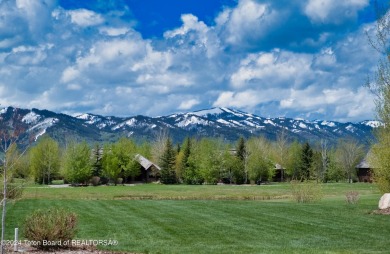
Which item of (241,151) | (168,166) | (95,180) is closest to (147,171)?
(168,166)

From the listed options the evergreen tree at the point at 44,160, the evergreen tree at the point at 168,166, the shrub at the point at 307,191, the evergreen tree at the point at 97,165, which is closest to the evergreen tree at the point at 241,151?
the evergreen tree at the point at 168,166

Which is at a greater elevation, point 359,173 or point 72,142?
point 72,142

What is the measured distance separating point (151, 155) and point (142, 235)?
97225 millimetres

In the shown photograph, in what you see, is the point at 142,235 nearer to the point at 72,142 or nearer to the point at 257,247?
the point at 257,247

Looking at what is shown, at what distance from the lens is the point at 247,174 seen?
9212 cm

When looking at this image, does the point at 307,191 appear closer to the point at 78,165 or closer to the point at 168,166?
the point at 78,165

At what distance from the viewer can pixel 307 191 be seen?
34.9 metres

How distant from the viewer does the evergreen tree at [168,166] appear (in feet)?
296

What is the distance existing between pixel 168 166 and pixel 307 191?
192 ft

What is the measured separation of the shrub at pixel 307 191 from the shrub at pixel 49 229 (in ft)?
78.0

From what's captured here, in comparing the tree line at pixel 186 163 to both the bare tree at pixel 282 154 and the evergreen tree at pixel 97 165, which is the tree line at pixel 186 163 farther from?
the bare tree at pixel 282 154

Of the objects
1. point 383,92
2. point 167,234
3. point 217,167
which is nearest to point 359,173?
point 217,167

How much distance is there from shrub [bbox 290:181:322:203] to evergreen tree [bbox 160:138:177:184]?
5642 cm

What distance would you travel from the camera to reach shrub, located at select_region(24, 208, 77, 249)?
43.2 ft
